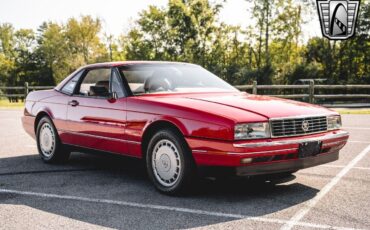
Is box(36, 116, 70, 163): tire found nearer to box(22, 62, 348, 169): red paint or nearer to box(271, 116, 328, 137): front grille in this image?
box(22, 62, 348, 169): red paint

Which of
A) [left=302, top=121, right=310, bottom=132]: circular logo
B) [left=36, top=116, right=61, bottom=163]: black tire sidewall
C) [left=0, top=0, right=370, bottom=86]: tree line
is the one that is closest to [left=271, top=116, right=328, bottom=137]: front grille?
[left=302, top=121, right=310, bottom=132]: circular logo

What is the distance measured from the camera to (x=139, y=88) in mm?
5441

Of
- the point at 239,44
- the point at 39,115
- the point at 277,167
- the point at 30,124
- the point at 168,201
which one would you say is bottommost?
the point at 168,201

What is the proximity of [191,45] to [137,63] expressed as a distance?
41.8m

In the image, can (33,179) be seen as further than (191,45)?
No

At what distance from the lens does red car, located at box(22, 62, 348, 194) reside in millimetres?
4293

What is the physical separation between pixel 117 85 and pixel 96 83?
0.80 meters

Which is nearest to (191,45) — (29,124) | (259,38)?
(259,38)

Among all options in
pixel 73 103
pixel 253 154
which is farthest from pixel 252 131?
pixel 73 103

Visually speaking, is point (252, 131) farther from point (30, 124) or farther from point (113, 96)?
point (30, 124)

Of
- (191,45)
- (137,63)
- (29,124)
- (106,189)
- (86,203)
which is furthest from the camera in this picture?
(191,45)

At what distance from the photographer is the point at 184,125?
451 centimetres

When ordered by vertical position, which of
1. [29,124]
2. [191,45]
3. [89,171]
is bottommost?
[89,171]

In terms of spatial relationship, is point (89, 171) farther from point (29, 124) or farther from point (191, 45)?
point (191, 45)
